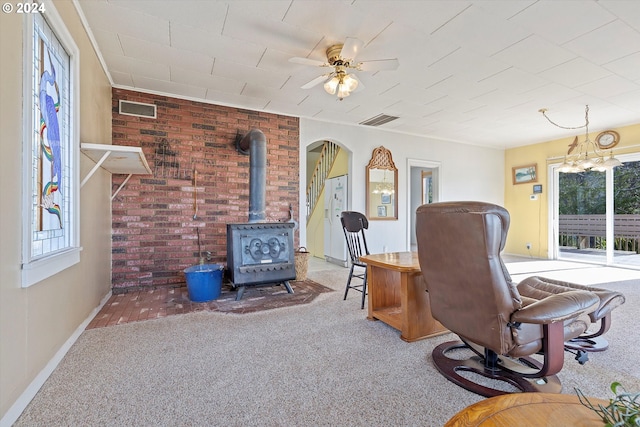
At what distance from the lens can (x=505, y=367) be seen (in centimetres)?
189

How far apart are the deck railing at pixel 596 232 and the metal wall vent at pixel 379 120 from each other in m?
4.57

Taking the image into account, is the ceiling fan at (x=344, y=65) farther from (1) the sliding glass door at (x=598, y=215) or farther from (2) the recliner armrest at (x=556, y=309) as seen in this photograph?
(1) the sliding glass door at (x=598, y=215)

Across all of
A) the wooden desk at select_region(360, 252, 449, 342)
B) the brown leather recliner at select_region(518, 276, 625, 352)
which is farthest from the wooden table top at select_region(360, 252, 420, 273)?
the brown leather recliner at select_region(518, 276, 625, 352)

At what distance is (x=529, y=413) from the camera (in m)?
0.90

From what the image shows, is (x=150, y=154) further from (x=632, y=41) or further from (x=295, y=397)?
(x=632, y=41)

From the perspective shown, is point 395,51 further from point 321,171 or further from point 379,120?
point 321,171

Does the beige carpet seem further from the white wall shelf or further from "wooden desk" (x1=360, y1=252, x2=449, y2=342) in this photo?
the white wall shelf

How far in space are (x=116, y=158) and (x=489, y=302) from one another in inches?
132

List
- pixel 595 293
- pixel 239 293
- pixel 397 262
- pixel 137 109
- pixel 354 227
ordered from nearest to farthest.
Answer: pixel 595 293, pixel 397 262, pixel 354 227, pixel 239 293, pixel 137 109

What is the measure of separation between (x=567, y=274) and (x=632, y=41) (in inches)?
138

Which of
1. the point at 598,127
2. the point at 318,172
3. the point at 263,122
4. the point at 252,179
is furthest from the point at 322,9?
the point at 598,127

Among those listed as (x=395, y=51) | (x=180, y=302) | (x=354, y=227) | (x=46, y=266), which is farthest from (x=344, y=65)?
(x=180, y=302)

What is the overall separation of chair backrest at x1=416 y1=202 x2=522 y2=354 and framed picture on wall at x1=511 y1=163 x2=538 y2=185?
6.70m

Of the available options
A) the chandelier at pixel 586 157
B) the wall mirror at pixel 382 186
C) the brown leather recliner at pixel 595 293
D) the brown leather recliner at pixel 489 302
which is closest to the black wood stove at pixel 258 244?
the brown leather recliner at pixel 489 302
